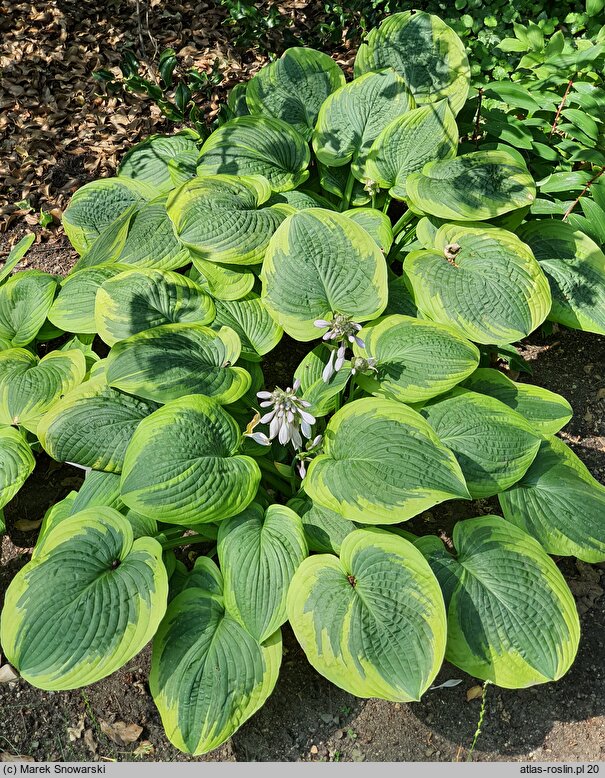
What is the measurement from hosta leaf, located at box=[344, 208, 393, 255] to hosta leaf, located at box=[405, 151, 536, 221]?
0.49ft

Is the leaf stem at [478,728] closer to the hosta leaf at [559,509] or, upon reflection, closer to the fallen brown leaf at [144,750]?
the hosta leaf at [559,509]

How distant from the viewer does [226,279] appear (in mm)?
2867

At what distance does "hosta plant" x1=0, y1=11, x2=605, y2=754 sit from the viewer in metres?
2.16

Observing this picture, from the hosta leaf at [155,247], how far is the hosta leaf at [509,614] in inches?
68.1

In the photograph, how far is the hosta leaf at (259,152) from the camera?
3.11 m

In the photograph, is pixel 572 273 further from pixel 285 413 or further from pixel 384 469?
pixel 285 413

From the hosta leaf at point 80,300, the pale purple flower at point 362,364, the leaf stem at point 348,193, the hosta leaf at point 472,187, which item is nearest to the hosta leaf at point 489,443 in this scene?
the pale purple flower at point 362,364

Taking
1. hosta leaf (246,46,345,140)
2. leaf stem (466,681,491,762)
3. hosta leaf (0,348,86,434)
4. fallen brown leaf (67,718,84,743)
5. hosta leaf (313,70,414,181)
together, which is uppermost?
hosta leaf (246,46,345,140)

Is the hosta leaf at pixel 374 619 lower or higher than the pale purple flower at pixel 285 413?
lower

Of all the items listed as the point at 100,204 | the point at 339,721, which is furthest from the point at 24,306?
the point at 339,721

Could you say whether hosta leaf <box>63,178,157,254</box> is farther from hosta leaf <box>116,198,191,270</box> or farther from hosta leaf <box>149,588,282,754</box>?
hosta leaf <box>149,588,282,754</box>

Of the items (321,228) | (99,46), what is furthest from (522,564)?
(99,46)

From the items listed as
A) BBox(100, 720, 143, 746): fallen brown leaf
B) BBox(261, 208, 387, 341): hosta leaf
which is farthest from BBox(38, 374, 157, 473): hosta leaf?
BBox(100, 720, 143, 746): fallen brown leaf

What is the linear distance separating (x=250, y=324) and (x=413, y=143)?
118 centimetres
